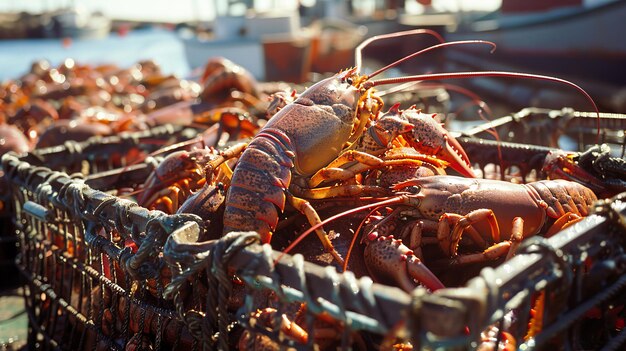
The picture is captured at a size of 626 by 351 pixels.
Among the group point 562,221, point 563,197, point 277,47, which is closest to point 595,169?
point 563,197

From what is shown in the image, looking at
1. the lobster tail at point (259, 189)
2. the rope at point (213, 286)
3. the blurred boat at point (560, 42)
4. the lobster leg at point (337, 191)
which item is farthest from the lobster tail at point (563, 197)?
the blurred boat at point (560, 42)

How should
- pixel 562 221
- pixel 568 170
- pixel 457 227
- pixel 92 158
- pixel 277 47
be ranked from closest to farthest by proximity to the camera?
pixel 457 227
pixel 562 221
pixel 568 170
pixel 92 158
pixel 277 47

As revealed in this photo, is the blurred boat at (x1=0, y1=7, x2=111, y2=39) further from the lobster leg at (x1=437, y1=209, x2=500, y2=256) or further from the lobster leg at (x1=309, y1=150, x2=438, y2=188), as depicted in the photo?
the lobster leg at (x1=437, y1=209, x2=500, y2=256)

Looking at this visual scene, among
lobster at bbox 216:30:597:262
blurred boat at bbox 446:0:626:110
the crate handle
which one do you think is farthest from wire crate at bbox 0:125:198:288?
blurred boat at bbox 446:0:626:110

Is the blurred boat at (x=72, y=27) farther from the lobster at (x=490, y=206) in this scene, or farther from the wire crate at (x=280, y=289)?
the lobster at (x=490, y=206)

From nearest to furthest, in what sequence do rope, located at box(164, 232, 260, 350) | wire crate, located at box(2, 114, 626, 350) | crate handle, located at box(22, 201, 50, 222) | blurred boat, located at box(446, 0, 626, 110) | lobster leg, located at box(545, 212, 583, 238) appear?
wire crate, located at box(2, 114, 626, 350) < rope, located at box(164, 232, 260, 350) < lobster leg, located at box(545, 212, 583, 238) < crate handle, located at box(22, 201, 50, 222) < blurred boat, located at box(446, 0, 626, 110)

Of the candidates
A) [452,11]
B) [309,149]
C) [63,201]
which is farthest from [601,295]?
[452,11]

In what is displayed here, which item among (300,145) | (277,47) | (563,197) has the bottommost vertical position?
(277,47)

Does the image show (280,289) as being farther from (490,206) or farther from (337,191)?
(490,206)
